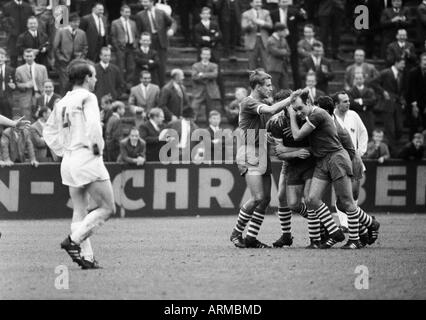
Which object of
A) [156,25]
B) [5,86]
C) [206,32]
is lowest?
[5,86]

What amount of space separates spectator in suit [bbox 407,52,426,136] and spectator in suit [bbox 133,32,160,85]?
5821 millimetres

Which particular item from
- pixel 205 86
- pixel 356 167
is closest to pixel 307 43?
pixel 205 86

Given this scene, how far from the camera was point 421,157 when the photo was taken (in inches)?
953

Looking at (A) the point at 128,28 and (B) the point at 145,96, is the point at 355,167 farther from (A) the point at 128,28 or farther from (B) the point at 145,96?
(A) the point at 128,28

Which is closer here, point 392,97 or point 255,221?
point 255,221

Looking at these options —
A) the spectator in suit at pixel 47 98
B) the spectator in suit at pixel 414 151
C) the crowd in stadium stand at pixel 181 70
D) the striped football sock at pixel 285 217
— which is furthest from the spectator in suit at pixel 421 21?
the striped football sock at pixel 285 217

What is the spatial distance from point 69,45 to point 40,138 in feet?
8.01

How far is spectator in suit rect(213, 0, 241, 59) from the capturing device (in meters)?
26.9

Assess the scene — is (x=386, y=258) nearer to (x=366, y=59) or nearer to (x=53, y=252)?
(x=53, y=252)

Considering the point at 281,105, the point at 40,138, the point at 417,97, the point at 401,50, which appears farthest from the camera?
the point at 401,50

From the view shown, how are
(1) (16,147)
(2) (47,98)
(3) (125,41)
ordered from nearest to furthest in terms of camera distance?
(1) (16,147), (2) (47,98), (3) (125,41)

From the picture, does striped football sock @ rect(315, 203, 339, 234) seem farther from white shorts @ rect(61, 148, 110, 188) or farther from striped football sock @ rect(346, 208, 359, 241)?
white shorts @ rect(61, 148, 110, 188)

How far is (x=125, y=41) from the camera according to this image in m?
25.4

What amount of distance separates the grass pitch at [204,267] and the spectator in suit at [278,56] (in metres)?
6.78
